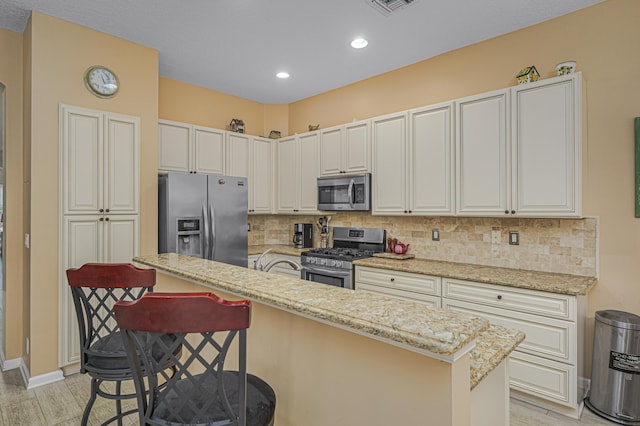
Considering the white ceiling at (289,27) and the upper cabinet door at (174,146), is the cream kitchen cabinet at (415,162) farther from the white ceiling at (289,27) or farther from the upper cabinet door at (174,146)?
the upper cabinet door at (174,146)

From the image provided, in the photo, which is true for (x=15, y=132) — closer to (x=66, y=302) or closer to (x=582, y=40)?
(x=66, y=302)

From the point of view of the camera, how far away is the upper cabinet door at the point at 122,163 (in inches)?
123

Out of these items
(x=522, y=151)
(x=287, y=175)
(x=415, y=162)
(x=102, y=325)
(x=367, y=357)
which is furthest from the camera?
(x=287, y=175)

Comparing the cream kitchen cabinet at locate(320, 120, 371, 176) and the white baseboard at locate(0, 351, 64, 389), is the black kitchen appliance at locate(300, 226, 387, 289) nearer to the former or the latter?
the cream kitchen cabinet at locate(320, 120, 371, 176)

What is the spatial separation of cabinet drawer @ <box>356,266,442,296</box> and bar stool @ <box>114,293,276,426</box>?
6.78 ft

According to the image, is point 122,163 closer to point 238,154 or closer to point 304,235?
point 238,154

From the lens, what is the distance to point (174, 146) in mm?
3914

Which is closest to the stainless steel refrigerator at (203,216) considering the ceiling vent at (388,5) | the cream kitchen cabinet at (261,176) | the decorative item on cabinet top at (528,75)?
the cream kitchen cabinet at (261,176)

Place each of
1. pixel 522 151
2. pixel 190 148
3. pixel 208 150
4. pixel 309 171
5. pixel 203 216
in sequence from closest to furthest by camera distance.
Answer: pixel 522 151
pixel 203 216
pixel 190 148
pixel 208 150
pixel 309 171

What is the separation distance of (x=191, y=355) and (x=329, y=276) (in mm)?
2746

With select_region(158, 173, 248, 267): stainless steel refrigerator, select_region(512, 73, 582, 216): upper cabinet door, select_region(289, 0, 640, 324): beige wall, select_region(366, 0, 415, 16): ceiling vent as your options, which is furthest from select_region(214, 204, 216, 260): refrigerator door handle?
select_region(289, 0, 640, 324): beige wall

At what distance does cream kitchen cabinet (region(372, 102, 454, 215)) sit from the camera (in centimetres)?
328

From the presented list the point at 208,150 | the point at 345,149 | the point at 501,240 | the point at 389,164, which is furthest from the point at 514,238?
the point at 208,150

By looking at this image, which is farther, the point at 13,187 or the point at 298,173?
the point at 298,173
